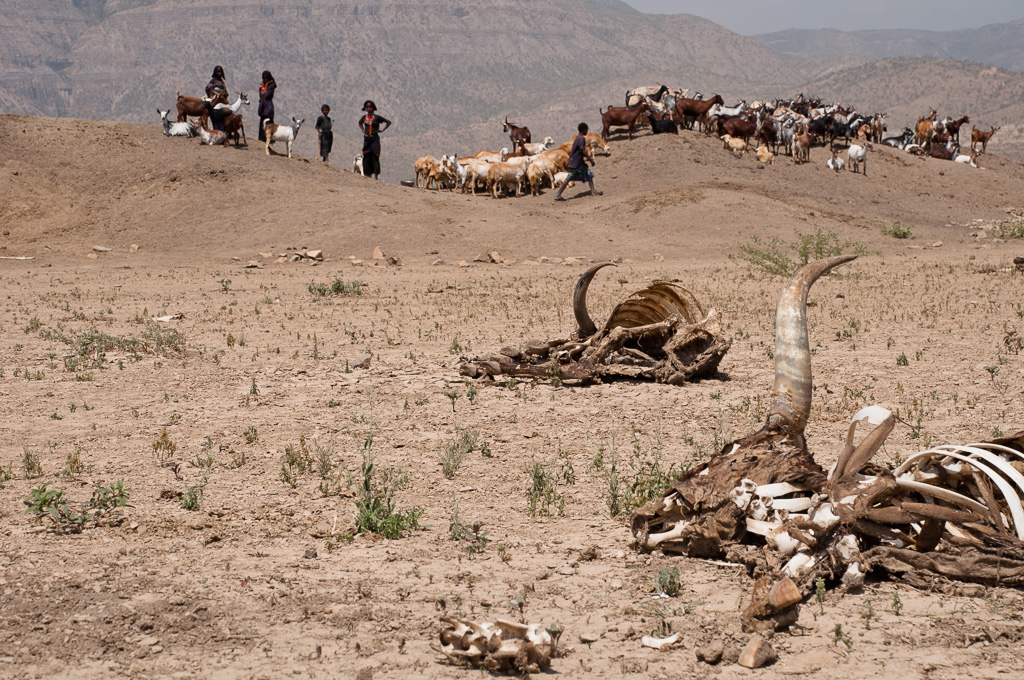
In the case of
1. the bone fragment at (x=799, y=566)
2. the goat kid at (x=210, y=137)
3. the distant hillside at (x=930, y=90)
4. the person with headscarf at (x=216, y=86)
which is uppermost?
the distant hillside at (x=930, y=90)

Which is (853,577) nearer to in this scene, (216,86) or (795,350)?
(795,350)

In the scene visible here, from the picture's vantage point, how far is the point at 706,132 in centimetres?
2930

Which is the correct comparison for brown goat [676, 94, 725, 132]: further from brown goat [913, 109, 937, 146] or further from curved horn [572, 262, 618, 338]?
curved horn [572, 262, 618, 338]

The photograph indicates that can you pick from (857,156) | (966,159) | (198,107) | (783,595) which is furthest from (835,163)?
(783,595)

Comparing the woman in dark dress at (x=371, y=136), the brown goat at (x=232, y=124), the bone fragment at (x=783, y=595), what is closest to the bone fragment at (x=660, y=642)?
the bone fragment at (x=783, y=595)

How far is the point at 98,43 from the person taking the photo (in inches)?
4658

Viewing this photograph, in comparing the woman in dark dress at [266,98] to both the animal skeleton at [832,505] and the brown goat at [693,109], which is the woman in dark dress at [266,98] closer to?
the brown goat at [693,109]

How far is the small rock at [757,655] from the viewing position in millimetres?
3398

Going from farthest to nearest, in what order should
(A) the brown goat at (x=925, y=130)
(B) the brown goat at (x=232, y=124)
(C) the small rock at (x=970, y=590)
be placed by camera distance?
(A) the brown goat at (x=925, y=130), (B) the brown goat at (x=232, y=124), (C) the small rock at (x=970, y=590)

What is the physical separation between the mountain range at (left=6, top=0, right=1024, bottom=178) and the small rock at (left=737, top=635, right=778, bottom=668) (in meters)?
69.9

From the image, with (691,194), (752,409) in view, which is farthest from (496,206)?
(752,409)

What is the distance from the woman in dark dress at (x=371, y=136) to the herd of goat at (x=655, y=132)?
1.78 m

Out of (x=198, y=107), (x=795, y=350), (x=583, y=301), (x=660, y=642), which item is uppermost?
(x=198, y=107)

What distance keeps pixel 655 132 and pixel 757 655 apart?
2574 cm
